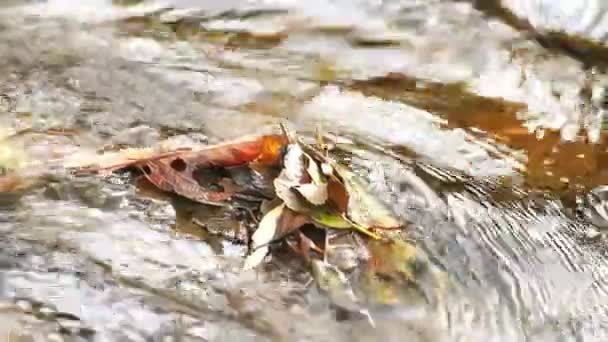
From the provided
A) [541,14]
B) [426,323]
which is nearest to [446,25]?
[541,14]

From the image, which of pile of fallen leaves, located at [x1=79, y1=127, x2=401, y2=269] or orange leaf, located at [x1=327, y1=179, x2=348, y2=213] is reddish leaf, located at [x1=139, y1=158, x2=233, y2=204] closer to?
pile of fallen leaves, located at [x1=79, y1=127, x2=401, y2=269]

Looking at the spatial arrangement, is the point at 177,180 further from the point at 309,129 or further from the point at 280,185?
the point at 309,129

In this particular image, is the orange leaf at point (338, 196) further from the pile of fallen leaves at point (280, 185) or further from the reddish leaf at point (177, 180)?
the reddish leaf at point (177, 180)

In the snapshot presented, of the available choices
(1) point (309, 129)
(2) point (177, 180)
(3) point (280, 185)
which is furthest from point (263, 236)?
(1) point (309, 129)

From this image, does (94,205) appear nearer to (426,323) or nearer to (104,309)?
(104,309)

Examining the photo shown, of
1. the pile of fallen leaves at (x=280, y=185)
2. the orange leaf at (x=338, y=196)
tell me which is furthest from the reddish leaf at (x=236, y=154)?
the orange leaf at (x=338, y=196)

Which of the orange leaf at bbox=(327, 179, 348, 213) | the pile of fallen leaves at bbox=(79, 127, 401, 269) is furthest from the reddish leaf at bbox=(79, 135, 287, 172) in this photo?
the orange leaf at bbox=(327, 179, 348, 213)
